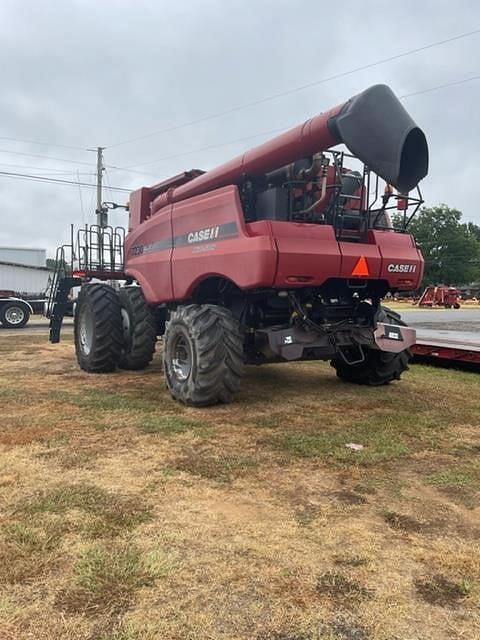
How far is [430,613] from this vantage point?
2434 millimetres

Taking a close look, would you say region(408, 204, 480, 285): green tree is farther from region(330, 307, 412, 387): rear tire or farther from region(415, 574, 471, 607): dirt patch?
region(415, 574, 471, 607): dirt patch

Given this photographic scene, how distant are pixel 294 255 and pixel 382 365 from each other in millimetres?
2592

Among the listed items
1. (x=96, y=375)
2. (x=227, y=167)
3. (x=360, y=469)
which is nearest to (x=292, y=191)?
(x=227, y=167)

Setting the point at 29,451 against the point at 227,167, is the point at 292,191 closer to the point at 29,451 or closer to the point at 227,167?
the point at 227,167

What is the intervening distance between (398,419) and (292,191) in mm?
2698

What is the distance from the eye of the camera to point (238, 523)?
10.8ft

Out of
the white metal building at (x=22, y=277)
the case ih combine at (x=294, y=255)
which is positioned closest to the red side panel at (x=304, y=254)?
the case ih combine at (x=294, y=255)

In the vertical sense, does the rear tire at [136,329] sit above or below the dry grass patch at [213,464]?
above

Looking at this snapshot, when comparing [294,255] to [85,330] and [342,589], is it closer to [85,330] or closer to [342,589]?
[342,589]

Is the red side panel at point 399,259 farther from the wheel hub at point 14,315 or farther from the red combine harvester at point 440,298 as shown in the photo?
the red combine harvester at point 440,298

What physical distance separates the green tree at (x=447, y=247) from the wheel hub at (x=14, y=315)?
61.7m

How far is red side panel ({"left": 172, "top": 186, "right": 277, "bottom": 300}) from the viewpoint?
549 cm

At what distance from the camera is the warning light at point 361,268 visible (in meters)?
6.06

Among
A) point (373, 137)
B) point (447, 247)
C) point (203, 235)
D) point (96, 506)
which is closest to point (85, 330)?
point (203, 235)
